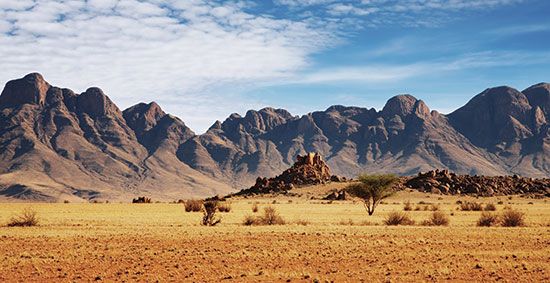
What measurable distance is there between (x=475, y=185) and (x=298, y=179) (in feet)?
97.2

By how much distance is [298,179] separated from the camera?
347 feet

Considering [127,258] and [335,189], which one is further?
[335,189]

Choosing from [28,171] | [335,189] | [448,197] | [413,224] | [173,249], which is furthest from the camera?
[28,171]

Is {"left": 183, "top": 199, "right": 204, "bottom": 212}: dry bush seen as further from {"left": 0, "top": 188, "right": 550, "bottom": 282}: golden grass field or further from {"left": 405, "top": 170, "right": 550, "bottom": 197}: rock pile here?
{"left": 405, "top": 170, "right": 550, "bottom": 197}: rock pile

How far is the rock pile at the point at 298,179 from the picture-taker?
4058 inches

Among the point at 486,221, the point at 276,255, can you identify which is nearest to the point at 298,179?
the point at 486,221

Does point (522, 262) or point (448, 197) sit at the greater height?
point (522, 262)

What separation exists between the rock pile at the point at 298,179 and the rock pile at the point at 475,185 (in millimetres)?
17022

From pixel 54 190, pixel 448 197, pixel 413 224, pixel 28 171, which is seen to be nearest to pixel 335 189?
pixel 448 197

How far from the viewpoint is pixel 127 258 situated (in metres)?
21.0

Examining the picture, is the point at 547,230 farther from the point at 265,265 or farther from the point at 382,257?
the point at 265,265

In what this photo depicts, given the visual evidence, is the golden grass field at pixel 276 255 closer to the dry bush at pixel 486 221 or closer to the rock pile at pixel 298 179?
the dry bush at pixel 486 221

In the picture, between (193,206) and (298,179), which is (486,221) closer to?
(193,206)

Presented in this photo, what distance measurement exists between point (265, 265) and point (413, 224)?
19600 mm
